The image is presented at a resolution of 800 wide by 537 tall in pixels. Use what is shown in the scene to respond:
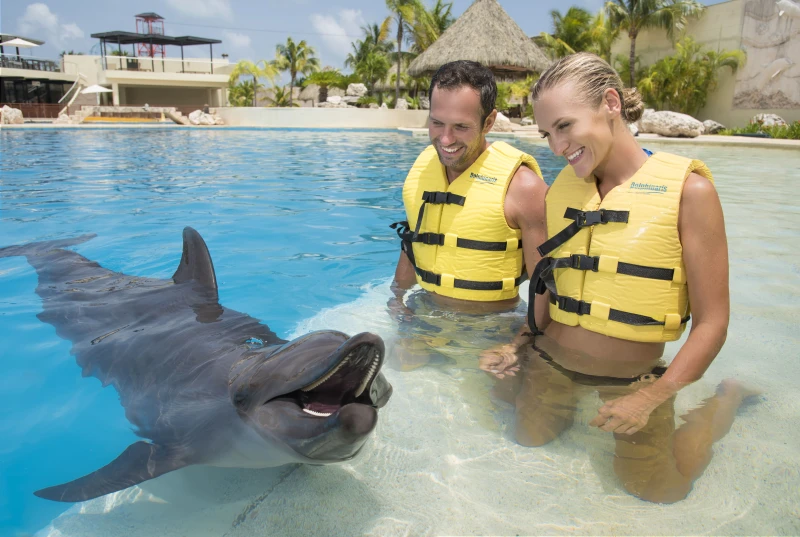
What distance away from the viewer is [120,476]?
6.98ft

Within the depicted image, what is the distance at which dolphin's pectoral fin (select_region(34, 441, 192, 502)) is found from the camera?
208 centimetres

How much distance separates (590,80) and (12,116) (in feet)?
112

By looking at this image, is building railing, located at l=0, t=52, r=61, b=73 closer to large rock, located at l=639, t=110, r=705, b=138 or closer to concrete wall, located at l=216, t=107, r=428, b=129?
concrete wall, located at l=216, t=107, r=428, b=129

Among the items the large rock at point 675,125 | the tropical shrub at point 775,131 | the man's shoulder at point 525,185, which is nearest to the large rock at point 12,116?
the large rock at point 675,125

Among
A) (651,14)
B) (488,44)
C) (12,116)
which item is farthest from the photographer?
(651,14)

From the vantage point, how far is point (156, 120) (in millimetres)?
34000

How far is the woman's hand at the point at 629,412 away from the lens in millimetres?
2203

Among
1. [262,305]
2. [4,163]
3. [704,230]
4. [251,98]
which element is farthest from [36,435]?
[251,98]

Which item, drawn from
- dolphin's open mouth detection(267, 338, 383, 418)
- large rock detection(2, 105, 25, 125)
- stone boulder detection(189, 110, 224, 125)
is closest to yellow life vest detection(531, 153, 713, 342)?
dolphin's open mouth detection(267, 338, 383, 418)

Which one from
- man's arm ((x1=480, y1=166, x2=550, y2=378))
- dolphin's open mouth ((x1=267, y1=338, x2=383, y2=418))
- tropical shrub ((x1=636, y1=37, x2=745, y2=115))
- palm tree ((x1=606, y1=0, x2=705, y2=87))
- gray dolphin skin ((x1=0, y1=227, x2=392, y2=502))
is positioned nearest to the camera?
dolphin's open mouth ((x1=267, y1=338, x2=383, y2=418))

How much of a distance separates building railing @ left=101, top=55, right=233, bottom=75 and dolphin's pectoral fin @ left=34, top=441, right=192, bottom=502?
45.5 metres

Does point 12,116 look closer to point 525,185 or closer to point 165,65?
point 165,65

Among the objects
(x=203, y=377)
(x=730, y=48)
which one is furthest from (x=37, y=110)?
(x=203, y=377)

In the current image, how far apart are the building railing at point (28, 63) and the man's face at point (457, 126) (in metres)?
45.4
